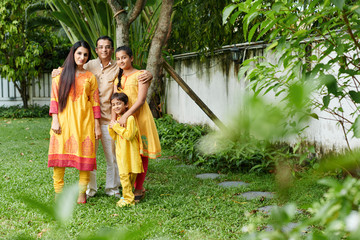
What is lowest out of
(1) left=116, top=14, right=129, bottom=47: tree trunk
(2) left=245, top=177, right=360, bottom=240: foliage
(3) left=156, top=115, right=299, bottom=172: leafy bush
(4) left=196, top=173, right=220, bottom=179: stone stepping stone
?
(4) left=196, top=173, right=220, bottom=179: stone stepping stone

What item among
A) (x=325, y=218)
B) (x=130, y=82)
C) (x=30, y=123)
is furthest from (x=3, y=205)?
(x=30, y=123)

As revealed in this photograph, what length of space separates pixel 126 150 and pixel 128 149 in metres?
0.02

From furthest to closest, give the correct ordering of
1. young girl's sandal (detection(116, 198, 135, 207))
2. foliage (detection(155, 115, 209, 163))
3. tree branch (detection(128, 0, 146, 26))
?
foliage (detection(155, 115, 209, 163)) < tree branch (detection(128, 0, 146, 26)) < young girl's sandal (detection(116, 198, 135, 207))

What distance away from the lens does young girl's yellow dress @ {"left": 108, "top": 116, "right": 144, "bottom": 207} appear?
11.7ft

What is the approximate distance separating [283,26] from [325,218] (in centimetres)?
122

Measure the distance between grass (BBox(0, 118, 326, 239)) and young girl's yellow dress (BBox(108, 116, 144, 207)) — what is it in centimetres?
14

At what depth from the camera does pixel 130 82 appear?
3736mm

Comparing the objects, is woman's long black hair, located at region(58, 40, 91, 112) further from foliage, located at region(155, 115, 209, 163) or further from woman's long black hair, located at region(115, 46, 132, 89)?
foliage, located at region(155, 115, 209, 163)

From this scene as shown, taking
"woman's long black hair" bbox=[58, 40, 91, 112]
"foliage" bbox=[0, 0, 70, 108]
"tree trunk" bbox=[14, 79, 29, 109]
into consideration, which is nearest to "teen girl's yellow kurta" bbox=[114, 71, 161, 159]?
"woman's long black hair" bbox=[58, 40, 91, 112]

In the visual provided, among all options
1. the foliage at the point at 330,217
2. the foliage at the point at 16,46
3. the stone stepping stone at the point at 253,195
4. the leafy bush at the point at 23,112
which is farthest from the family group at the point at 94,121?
the leafy bush at the point at 23,112

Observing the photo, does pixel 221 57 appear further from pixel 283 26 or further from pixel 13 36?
pixel 13 36

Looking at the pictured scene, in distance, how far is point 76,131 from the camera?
3.63 m

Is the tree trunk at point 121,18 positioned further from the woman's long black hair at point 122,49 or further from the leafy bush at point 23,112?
the leafy bush at point 23,112

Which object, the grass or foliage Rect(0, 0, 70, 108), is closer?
the grass
